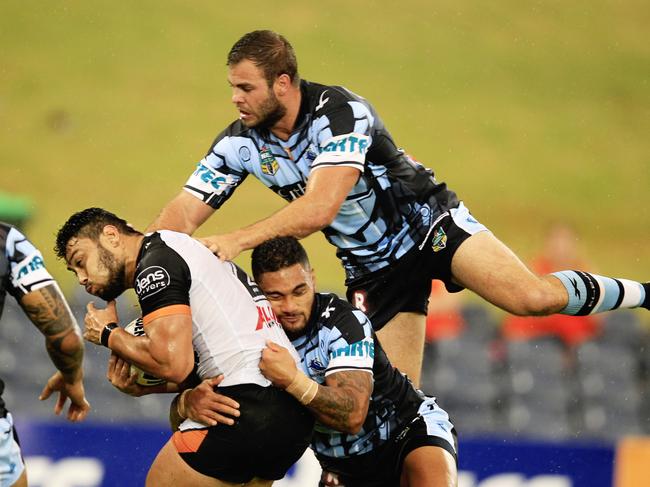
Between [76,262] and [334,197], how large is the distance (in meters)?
1.42

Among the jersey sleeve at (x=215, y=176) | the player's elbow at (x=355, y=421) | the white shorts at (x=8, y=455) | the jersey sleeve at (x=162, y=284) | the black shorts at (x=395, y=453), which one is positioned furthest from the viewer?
the jersey sleeve at (x=215, y=176)

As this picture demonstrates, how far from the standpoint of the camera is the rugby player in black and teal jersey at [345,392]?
5211 millimetres

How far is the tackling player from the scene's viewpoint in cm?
574

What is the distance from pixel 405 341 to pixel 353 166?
1242 millimetres

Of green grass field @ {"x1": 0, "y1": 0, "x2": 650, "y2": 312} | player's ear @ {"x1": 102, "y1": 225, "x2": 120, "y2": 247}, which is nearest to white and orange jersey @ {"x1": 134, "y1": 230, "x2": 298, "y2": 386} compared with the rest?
player's ear @ {"x1": 102, "y1": 225, "x2": 120, "y2": 247}

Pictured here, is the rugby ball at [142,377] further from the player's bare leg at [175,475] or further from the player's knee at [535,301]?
the player's knee at [535,301]

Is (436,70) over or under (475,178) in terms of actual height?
over

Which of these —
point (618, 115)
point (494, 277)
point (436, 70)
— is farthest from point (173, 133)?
point (494, 277)

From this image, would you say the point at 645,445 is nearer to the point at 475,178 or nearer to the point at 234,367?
the point at 234,367

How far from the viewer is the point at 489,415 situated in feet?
33.9

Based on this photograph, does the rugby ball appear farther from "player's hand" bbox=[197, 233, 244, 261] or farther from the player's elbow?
the player's elbow

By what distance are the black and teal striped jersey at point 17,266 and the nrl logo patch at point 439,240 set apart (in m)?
2.16

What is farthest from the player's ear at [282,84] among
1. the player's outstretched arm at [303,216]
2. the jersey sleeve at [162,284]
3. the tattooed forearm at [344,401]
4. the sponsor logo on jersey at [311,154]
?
the tattooed forearm at [344,401]

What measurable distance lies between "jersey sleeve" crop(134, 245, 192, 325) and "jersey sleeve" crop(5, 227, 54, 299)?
984mm
